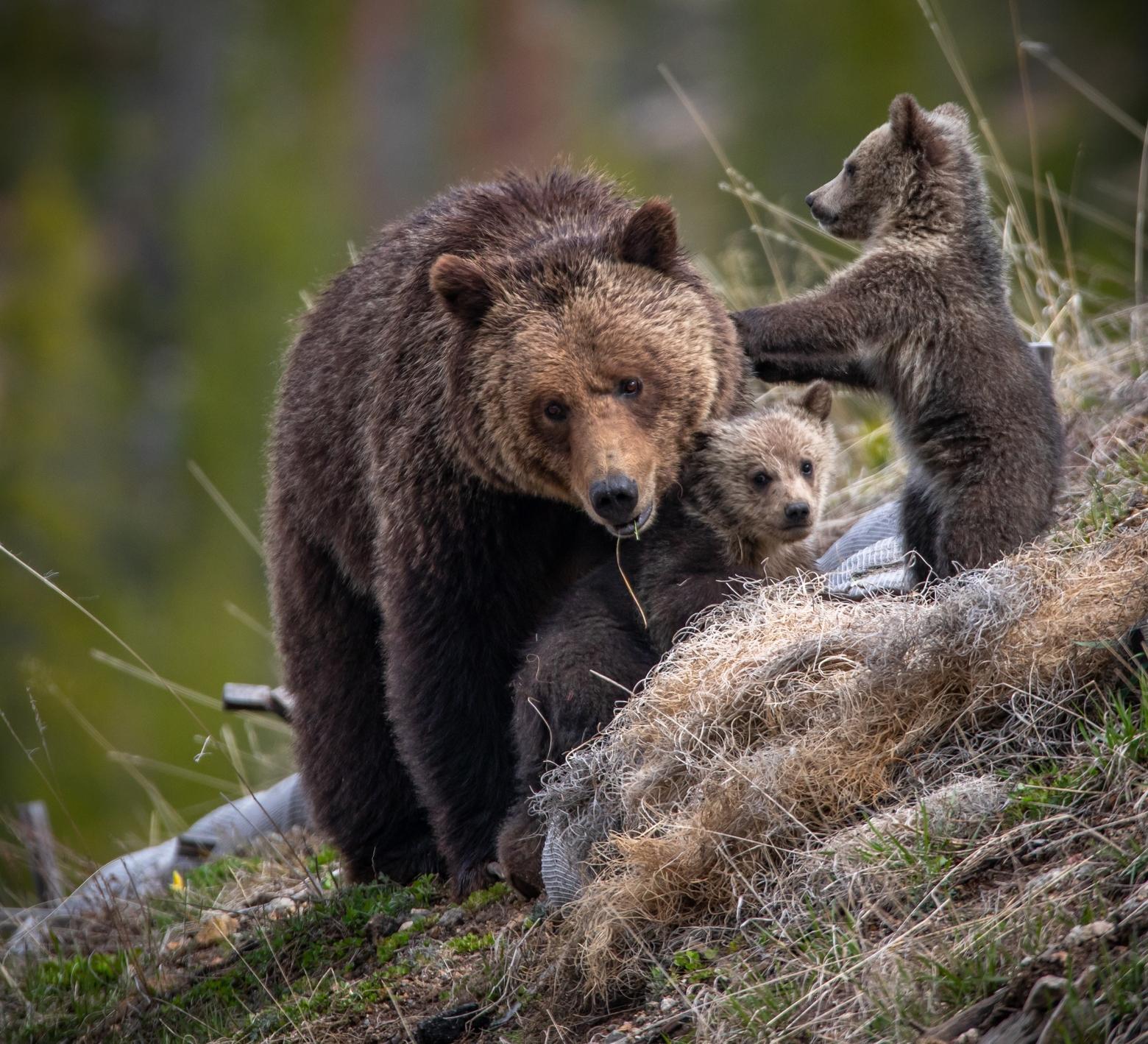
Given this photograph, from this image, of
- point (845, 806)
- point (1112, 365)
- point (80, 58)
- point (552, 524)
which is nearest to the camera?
point (845, 806)

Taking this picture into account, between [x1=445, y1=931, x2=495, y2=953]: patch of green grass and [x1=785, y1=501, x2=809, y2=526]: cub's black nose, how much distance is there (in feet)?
5.18

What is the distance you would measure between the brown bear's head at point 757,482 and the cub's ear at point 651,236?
1.93 feet

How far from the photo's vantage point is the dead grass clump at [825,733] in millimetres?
3453

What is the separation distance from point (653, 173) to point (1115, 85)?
6727 millimetres

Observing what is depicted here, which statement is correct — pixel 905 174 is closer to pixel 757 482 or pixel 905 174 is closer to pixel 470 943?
pixel 757 482

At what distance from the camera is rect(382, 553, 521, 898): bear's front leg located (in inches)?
183

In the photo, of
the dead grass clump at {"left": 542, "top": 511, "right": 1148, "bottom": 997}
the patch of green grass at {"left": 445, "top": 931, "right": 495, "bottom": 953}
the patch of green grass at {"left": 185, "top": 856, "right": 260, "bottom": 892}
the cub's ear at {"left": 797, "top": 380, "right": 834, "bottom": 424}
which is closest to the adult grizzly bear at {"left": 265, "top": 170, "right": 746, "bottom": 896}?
the cub's ear at {"left": 797, "top": 380, "right": 834, "bottom": 424}

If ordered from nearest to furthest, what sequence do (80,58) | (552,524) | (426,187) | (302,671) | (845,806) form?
(845,806), (552,524), (302,671), (426,187), (80,58)

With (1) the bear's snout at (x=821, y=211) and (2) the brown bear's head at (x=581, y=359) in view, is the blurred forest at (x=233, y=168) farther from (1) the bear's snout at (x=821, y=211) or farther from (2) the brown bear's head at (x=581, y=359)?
(2) the brown bear's head at (x=581, y=359)

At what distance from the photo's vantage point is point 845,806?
11.5 ft

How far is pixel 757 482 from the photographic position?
179 inches

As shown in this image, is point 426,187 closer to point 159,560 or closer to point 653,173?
point 653,173

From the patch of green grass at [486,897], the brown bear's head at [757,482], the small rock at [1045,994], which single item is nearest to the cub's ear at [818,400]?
the brown bear's head at [757,482]

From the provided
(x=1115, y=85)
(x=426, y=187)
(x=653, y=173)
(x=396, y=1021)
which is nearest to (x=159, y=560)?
(x=426, y=187)
